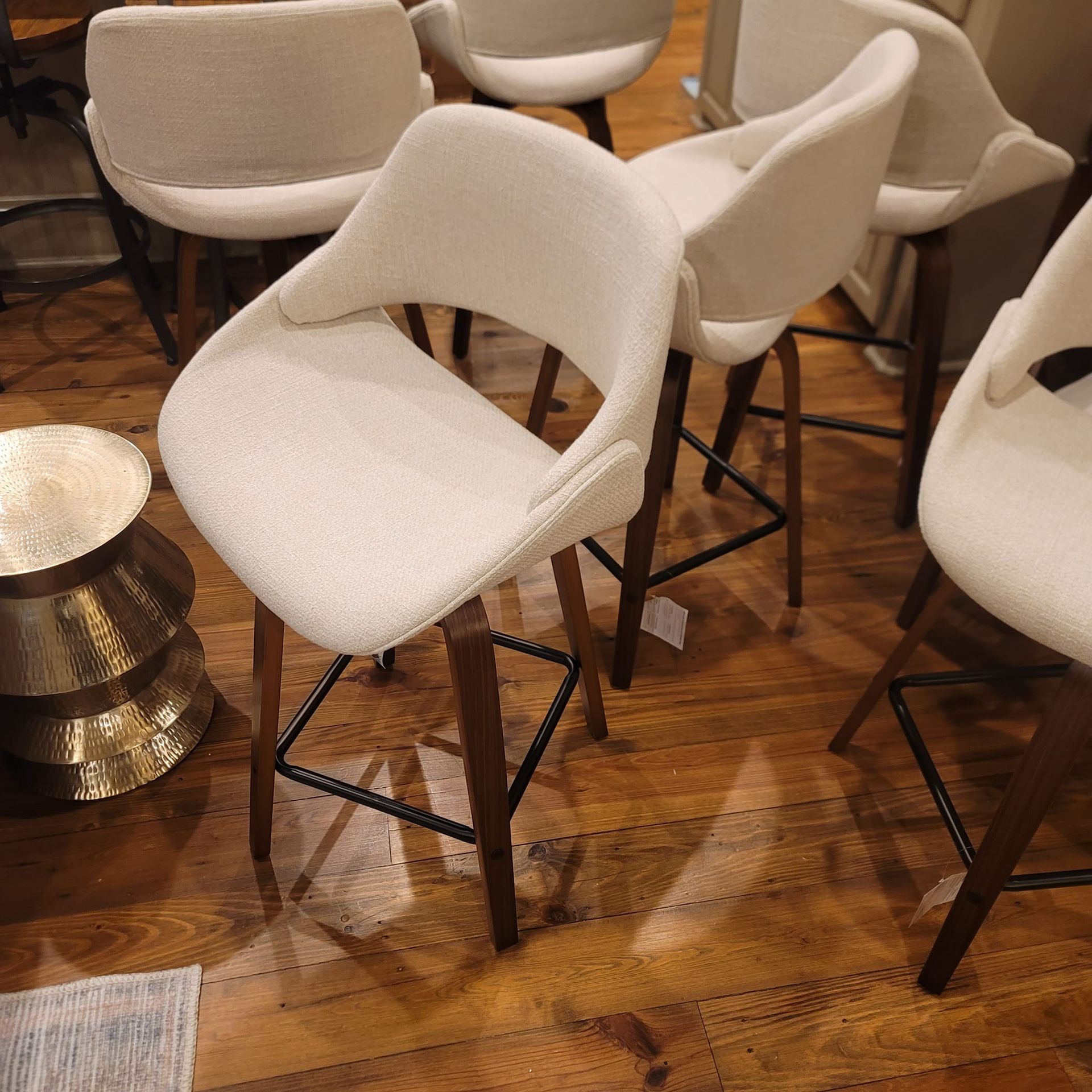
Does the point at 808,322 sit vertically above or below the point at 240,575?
below

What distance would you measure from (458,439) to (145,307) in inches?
54.5

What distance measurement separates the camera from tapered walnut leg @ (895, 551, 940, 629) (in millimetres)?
1760

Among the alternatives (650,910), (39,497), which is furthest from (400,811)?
(39,497)

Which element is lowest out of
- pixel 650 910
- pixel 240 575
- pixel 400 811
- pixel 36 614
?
pixel 650 910

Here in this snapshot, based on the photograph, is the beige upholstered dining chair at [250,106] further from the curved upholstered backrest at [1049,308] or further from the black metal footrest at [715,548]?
the curved upholstered backrest at [1049,308]

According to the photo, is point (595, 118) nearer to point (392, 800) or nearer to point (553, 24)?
point (553, 24)

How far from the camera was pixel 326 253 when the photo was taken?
1.37m

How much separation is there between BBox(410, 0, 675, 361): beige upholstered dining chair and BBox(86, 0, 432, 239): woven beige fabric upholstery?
1.28 feet

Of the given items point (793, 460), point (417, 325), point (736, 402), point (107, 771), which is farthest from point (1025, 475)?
point (107, 771)

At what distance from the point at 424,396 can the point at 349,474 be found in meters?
0.20

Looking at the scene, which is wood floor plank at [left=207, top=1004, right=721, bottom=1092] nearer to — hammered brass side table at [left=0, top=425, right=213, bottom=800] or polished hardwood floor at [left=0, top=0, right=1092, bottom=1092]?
polished hardwood floor at [left=0, top=0, right=1092, bottom=1092]

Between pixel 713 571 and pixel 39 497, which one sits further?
pixel 713 571

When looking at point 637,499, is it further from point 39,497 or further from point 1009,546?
point 39,497

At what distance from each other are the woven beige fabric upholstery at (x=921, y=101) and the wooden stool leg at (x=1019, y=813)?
960 millimetres
